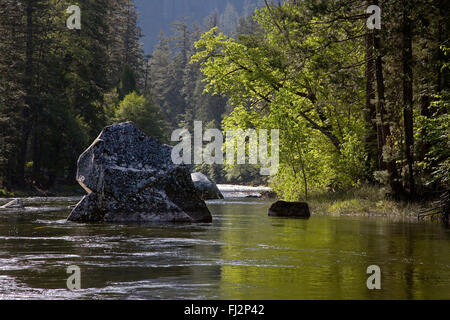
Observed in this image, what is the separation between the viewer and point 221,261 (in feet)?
30.5

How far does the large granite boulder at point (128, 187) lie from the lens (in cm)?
1741

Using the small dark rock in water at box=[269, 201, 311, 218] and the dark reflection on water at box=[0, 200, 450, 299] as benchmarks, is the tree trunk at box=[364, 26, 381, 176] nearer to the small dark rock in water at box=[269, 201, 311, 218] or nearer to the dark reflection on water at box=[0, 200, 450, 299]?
the small dark rock in water at box=[269, 201, 311, 218]

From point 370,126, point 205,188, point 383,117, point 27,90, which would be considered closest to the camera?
point 383,117

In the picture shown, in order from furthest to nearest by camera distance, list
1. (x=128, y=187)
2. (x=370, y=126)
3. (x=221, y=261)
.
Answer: (x=370, y=126) < (x=128, y=187) < (x=221, y=261)

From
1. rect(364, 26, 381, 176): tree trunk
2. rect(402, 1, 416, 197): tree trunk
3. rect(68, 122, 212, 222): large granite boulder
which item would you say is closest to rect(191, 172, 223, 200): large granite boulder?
rect(364, 26, 381, 176): tree trunk

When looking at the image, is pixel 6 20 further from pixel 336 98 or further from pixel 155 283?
pixel 155 283

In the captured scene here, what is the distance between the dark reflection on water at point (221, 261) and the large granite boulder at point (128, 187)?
6.22ft

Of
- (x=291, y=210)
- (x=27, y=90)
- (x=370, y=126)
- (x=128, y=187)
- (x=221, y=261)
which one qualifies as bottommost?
(x=221, y=261)

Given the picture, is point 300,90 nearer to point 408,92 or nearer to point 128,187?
point 408,92

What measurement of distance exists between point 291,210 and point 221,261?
12.3 meters

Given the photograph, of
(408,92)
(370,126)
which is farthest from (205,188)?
(408,92)

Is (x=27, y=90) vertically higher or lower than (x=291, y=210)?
higher

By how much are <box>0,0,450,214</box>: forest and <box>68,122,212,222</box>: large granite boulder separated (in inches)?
313

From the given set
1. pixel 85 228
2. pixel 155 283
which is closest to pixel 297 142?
pixel 85 228
